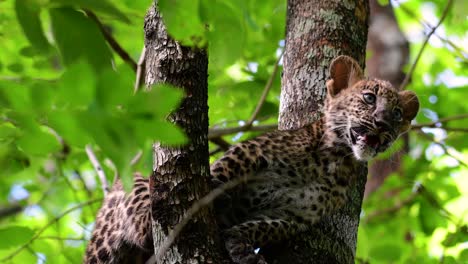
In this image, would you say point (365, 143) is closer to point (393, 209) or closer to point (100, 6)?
point (100, 6)

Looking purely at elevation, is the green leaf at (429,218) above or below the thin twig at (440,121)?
below

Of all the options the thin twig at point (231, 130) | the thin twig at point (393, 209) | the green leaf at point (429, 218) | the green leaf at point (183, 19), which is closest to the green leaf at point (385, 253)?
the green leaf at point (429, 218)

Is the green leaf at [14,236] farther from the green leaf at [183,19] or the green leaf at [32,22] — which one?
the green leaf at [32,22]

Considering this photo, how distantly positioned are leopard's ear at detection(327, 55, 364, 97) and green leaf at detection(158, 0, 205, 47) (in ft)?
8.00

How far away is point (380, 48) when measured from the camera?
11953 mm

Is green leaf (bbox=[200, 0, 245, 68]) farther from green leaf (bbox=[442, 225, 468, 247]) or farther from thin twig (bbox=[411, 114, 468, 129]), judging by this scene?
thin twig (bbox=[411, 114, 468, 129])

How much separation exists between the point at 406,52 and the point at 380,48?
40 centimetres

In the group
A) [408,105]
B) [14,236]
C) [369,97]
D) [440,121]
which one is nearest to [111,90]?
[14,236]

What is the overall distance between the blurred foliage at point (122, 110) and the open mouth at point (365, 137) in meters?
1.12

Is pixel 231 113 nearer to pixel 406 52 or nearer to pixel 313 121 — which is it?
pixel 313 121

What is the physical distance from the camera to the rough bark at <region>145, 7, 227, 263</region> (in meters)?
4.09

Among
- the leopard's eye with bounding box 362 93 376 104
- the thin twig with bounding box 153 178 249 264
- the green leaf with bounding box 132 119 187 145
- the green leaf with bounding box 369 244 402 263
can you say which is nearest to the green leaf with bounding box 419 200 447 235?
the green leaf with bounding box 369 244 402 263

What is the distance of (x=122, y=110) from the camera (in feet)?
9.34

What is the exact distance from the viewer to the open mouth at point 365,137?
5.72 meters
